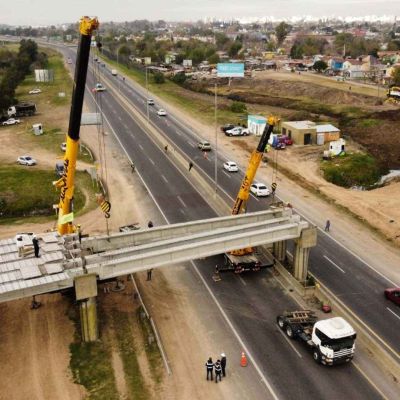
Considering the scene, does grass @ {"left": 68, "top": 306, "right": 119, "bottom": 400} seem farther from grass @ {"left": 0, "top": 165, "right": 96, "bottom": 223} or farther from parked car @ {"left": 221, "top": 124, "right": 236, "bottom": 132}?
parked car @ {"left": 221, "top": 124, "right": 236, "bottom": 132}

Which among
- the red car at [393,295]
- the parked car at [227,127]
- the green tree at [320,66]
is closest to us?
the red car at [393,295]

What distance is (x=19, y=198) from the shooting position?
191 ft

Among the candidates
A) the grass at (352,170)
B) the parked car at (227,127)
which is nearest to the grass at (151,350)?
the grass at (352,170)

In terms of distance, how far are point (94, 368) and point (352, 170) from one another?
52.1 meters

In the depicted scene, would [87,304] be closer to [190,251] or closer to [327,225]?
[190,251]

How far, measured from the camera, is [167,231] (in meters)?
37.2

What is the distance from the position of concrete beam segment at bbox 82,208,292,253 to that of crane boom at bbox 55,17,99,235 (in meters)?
2.94

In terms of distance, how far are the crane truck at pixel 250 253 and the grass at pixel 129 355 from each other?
9703 mm

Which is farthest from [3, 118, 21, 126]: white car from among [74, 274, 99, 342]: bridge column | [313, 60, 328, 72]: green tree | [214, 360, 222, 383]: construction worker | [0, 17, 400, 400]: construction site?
[313, 60, 328, 72]: green tree

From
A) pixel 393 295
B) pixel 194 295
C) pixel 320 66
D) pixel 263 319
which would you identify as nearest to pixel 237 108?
pixel 194 295

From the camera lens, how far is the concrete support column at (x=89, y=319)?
100 ft

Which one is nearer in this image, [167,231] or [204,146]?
[167,231]

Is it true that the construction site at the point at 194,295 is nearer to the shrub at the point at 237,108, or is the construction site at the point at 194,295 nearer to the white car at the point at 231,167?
the white car at the point at 231,167

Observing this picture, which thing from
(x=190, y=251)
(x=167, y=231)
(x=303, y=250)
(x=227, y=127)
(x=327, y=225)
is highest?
(x=190, y=251)
